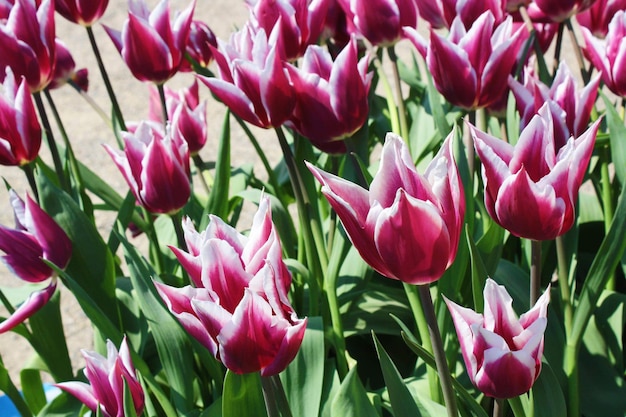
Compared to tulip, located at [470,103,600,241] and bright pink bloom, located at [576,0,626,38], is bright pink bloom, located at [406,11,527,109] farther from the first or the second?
bright pink bloom, located at [576,0,626,38]

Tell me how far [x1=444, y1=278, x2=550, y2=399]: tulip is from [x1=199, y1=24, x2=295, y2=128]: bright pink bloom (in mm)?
346

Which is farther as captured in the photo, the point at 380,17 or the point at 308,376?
the point at 380,17

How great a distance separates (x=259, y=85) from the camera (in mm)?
863

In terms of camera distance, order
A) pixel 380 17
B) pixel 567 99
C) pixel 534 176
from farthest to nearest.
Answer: pixel 380 17
pixel 567 99
pixel 534 176

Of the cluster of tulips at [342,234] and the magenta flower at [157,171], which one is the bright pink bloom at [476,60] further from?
the magenta flower at [157,171]

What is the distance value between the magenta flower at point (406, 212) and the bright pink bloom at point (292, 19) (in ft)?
1.51

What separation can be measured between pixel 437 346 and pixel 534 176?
0.16m

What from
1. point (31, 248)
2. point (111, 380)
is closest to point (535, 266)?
point (111, 380)

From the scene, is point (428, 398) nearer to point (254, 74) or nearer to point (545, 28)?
point (254, 74)

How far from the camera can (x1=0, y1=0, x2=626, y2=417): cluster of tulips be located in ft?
1.96

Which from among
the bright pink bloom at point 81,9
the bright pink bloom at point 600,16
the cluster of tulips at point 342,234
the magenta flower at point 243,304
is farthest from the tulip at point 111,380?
the bright pink bloom at point 600,16

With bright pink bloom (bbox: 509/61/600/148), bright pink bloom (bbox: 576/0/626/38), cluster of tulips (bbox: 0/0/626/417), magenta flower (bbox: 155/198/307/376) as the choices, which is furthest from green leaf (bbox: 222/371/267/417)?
bright pink bloom (bbox: 576/0/626/38)

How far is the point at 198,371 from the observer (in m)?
1.10

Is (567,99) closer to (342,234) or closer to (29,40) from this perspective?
(342,234)
